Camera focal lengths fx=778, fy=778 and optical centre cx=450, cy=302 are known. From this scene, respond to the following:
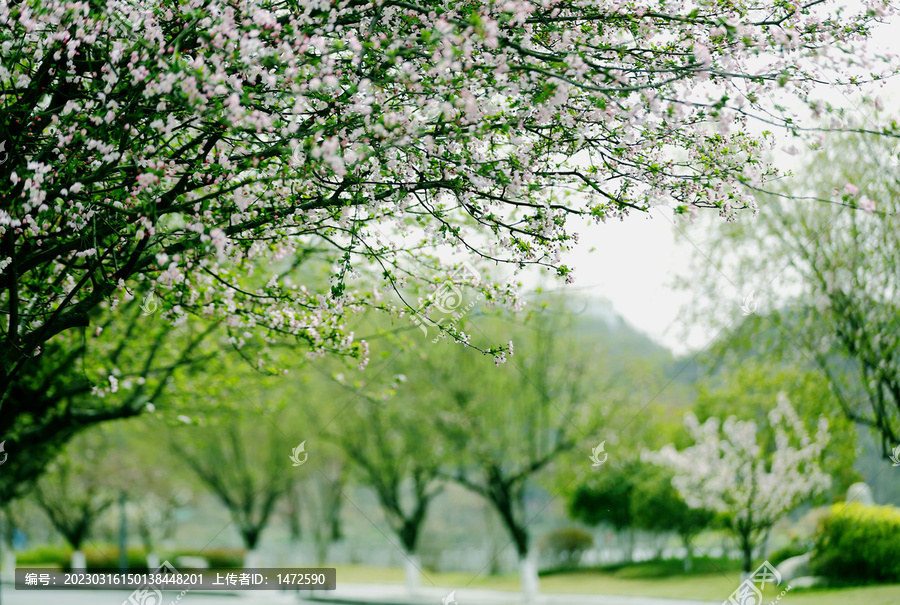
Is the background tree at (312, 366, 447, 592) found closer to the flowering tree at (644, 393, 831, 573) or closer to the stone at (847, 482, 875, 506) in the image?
Answer: the flowering tree at (644, 393, 831, 573)

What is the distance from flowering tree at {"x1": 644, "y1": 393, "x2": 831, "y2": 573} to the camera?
20.6 meters

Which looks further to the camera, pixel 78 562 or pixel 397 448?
pixel 78 562

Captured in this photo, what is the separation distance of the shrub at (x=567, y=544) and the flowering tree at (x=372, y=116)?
33075 millimetres

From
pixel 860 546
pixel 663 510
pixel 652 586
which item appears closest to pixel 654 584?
pixel 652 586

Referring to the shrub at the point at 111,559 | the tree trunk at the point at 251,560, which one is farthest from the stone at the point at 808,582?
the shrub at the point at 111,559

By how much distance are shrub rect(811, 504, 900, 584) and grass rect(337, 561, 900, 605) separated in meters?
0.90

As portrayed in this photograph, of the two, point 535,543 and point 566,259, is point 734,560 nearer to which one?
point 535,543

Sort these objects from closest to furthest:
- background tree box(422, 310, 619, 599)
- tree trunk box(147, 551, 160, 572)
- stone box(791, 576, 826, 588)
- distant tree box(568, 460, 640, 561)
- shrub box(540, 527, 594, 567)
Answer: stone box(791, 576, 826, 588) < background tree box(422, 310, 619, 599) < distant tree box(568, 460, 640, 561) < tree trunk box(147, 551, 160, 572) < shrub box(540, 527, 594, 567)

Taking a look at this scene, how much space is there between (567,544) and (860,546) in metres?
19.4

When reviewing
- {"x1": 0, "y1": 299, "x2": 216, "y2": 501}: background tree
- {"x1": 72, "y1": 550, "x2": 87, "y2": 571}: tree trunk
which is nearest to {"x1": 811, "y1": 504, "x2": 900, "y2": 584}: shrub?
{"x1": 0, "y1": 299, "x2": 216, "y2": 501}: background tree

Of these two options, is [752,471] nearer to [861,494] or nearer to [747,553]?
[861,494]

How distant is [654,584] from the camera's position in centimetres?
2720

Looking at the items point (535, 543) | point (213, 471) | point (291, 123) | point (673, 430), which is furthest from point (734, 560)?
point (291, 123)

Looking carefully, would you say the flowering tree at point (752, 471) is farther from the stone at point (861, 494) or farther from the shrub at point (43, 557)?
the shrub at point (43, 557)
